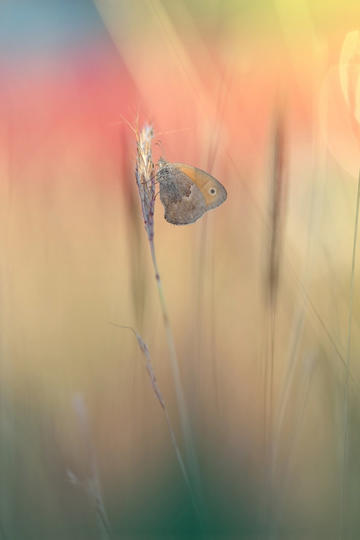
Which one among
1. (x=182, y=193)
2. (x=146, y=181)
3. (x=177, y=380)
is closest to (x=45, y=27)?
(x=182, y=193)

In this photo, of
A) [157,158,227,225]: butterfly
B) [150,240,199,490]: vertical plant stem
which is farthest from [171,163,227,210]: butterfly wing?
[150,240,199,490]: vertical plant stem

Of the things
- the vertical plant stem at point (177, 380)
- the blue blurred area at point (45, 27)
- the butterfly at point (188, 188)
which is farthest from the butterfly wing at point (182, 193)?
the blue blurred area at point (45, 27)

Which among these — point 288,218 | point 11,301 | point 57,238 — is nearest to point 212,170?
point 288,218

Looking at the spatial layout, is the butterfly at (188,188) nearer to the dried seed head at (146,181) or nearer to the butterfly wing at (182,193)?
the butterfly wing at (182,193)

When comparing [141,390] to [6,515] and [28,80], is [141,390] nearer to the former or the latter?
[6,515]

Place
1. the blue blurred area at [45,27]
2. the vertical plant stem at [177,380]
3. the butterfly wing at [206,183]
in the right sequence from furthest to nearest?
the blue blurred area at [45,27]
the butterfly wing at [206,183]
the vertical plant stem at [177,380]

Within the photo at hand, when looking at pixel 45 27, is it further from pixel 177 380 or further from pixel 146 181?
pixel 177 380

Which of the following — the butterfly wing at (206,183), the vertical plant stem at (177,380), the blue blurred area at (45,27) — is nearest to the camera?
the vertical plant stem at (177,380)
